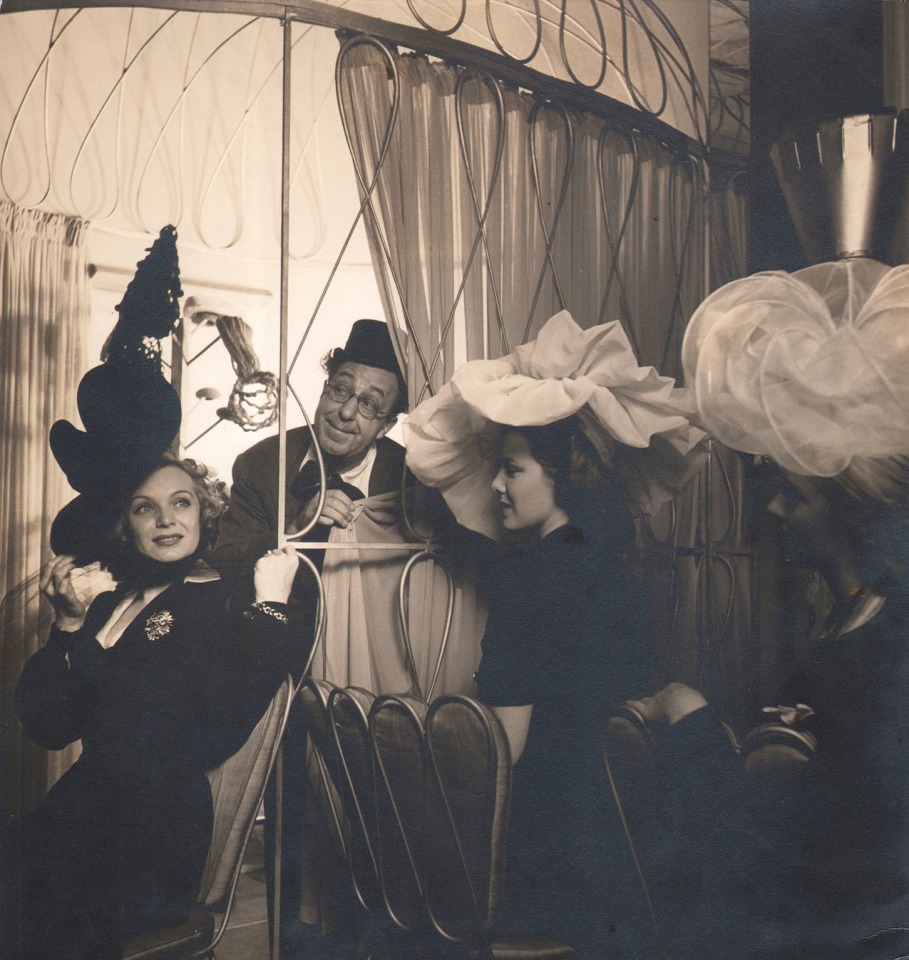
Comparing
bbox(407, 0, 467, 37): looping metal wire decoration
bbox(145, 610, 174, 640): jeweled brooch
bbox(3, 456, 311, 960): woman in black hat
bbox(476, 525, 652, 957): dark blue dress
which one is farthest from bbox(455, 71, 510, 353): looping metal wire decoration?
bbox(145, 610, 174, 640): jeweled brooch

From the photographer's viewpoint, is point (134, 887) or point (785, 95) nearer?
point (134, 887)

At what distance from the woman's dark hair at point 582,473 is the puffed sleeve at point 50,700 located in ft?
4.50

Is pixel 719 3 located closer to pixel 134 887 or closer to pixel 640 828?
pixel 640 828

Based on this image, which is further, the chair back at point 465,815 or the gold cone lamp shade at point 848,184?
the gold cone lamp shade at point 848,184

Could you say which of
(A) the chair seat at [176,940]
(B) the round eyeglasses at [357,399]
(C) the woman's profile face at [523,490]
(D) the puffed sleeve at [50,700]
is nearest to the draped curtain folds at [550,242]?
(B) the round eyeglasses at [357,399]

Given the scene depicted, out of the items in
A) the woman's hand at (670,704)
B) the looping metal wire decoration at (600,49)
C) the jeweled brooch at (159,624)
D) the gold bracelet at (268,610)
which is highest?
the looping metal wire decoration at (600,49)

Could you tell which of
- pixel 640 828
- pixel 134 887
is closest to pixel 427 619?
pixel 640 828

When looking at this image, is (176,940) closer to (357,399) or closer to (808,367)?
(357,399)

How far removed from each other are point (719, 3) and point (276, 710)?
90.5 inches

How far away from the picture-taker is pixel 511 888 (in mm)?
2592

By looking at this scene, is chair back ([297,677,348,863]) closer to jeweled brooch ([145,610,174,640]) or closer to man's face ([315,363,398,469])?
jeweled brooch ([145,610,174,640])

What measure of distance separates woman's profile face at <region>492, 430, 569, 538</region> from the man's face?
0.32 meters

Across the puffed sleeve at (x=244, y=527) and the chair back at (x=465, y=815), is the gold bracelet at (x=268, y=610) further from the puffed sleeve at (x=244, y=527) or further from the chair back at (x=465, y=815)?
the chair back at (x=465, y=815)

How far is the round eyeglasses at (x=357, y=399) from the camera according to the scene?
8.47 feet
